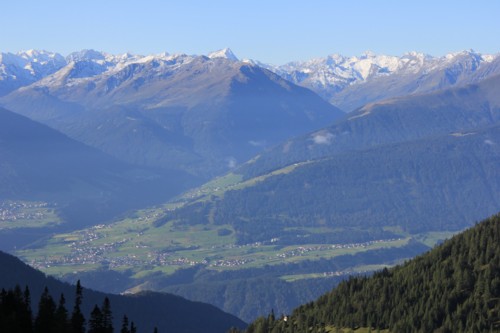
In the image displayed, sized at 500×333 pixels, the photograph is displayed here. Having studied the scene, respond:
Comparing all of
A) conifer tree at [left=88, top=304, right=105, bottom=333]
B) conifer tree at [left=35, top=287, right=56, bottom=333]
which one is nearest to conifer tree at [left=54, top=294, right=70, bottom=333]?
conifer tree at [left=35, top=287, right=56, bottom=333]

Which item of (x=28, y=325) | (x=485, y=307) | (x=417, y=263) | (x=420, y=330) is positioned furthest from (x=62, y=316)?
(x=417, y=263)

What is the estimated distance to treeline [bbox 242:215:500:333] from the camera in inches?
5861

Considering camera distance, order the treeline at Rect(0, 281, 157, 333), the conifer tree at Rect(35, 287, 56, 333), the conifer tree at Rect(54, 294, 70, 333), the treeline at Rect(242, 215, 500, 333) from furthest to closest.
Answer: the treeline at Rect(242, 215, 500, 333), the conifer tree at Rect(35, 287, 56, 333), the conifer tree at Rect(54, 294, 70, 333), the treeline at Rect(0, 281, 157, 333)

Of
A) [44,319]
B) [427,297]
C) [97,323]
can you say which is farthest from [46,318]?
[427,297]

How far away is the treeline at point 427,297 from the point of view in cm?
14888

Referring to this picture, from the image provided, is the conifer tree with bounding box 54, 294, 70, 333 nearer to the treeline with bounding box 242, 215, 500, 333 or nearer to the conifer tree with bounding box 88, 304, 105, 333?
the conifer tree with bounding box 88, 304, 105, 333

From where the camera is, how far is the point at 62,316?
101312 mm

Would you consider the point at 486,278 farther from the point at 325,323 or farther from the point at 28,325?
the point at 28,325

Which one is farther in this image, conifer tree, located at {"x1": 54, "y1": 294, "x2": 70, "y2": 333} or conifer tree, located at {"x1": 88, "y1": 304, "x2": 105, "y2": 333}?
conifer tree, located at {"x1": 88, "y1": 304, "x2": 105, "y2": 333}

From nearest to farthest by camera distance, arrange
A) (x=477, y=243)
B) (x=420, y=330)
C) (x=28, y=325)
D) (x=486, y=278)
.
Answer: (x=28, y=325)
(x=420, y=330)
(x=486, y=278)
(x=477, y=243)

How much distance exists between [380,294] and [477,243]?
2184cm

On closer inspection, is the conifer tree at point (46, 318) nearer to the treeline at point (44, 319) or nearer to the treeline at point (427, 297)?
the treeline at point (44, 319)

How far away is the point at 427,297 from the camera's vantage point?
158 m

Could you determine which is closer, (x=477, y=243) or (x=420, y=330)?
(x=420, y=330)
